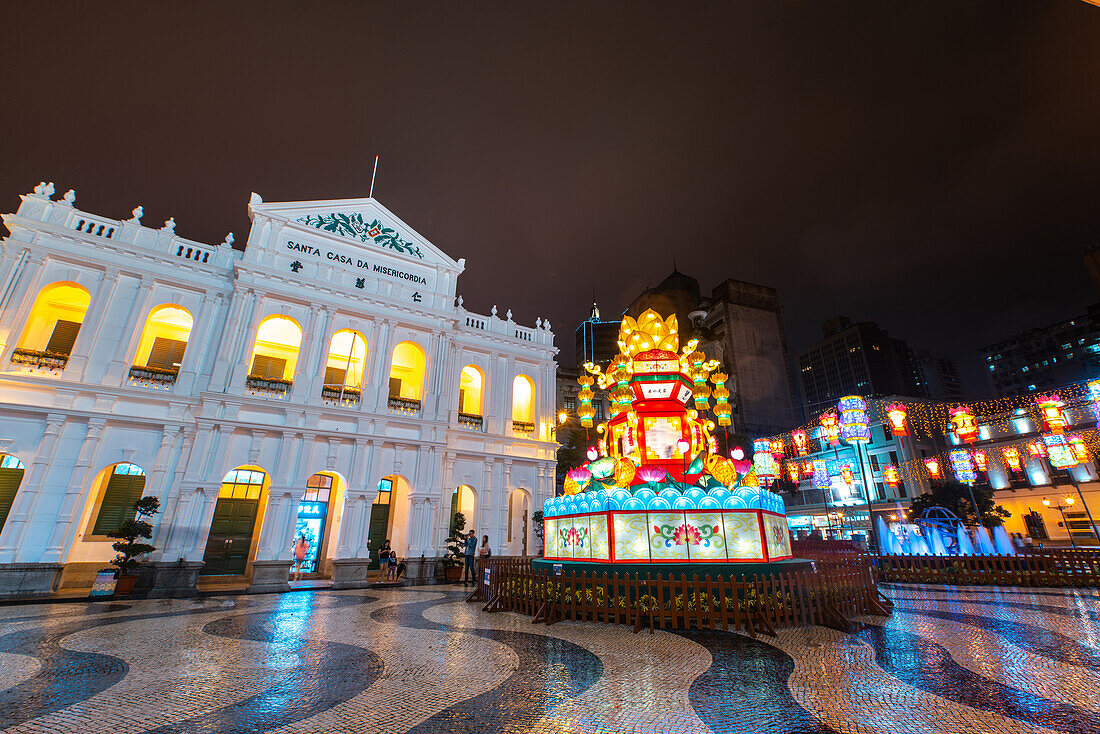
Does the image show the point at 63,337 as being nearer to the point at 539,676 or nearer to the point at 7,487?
the point at 7,487

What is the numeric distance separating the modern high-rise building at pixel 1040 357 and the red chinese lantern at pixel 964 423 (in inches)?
3213

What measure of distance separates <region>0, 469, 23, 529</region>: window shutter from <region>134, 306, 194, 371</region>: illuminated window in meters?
5.71

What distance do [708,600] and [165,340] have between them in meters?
24.8

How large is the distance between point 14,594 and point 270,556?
6621mm

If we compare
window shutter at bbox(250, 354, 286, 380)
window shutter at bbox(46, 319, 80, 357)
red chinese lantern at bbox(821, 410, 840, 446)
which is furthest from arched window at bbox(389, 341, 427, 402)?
red chinese lantern at bbox(821, 410, 840, 446)

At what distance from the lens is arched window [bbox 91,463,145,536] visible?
17328 mm

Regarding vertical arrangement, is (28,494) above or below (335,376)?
below

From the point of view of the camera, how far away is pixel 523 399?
26531 mm

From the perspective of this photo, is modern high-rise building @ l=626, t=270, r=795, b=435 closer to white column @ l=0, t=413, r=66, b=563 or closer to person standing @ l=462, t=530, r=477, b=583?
person standing @ l=462, t=530, r=477, b=583

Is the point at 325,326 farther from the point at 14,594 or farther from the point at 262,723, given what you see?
the point at 262,723

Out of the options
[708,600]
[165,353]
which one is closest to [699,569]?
[708,600]

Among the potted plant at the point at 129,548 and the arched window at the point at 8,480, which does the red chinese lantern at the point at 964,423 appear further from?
the arched window at the point at 8,480

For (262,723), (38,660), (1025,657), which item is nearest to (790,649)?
(1025,657)

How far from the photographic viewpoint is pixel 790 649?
23.7ft
